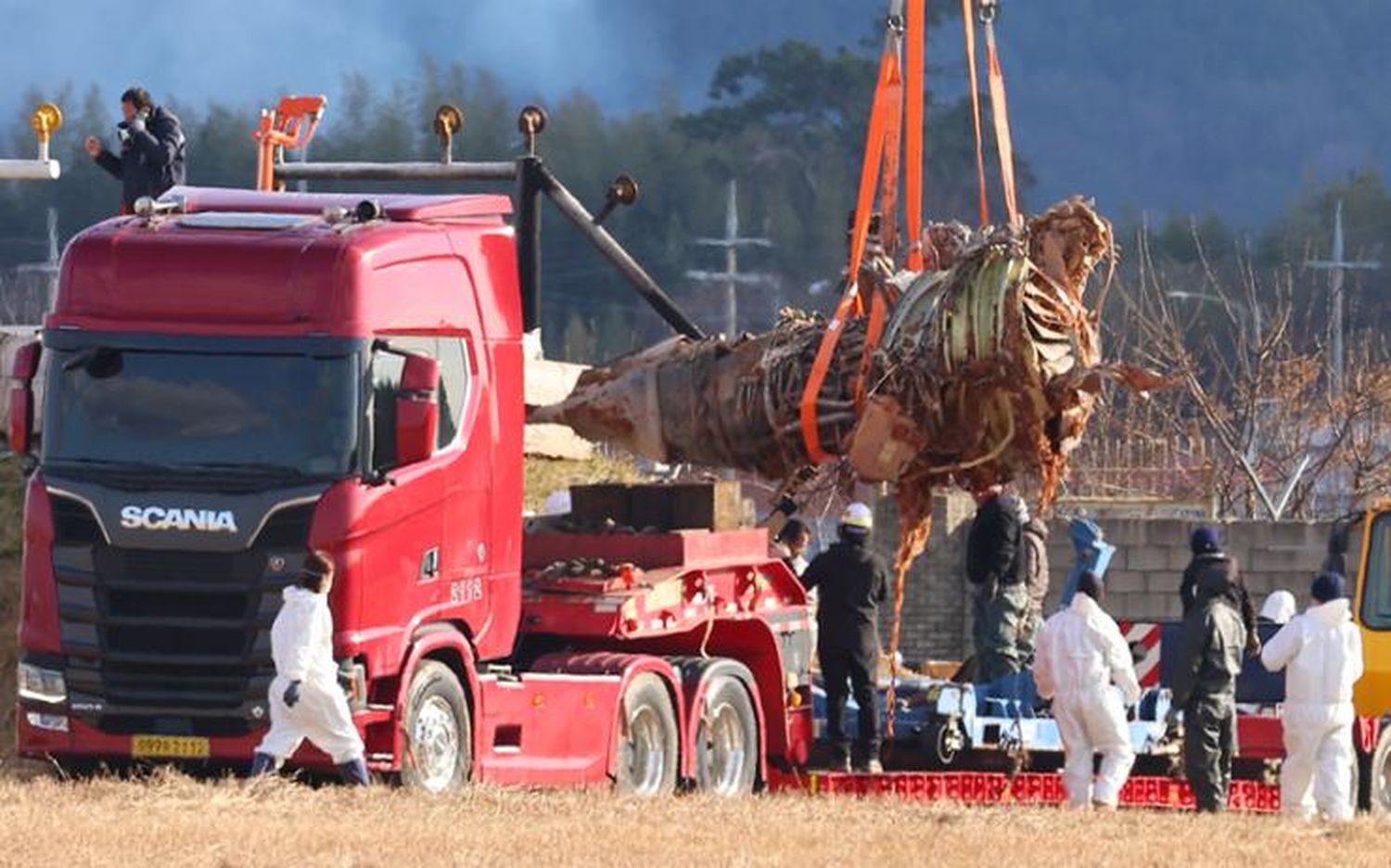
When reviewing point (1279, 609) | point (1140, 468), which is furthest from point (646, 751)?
point (1140, 468)

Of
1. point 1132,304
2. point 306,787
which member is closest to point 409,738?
point 306,787

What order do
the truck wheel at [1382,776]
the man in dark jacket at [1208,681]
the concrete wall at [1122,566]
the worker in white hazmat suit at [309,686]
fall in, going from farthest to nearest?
the concrete wall at [1122,566]
the truck wheel at [1382,776]
the man in dark jacket at [1208,681]
the worker in white hazmat suit at [309,686]

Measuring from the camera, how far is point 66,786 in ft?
58.7

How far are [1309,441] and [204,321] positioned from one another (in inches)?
1133

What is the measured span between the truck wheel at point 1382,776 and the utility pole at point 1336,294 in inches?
933

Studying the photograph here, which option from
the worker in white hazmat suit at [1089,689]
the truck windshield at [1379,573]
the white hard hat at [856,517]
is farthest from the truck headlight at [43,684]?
the truck windshield at [1379,573]

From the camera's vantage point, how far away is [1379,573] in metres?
24.2

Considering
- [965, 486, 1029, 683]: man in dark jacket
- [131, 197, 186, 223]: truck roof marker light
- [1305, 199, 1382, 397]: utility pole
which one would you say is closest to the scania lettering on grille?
[131, 197, 186, 223]: truck roof marker light

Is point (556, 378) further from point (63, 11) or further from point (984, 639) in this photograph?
point (63, 11)

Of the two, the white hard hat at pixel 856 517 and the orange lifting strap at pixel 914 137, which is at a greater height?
the orange lifting strap at pixel 914 137

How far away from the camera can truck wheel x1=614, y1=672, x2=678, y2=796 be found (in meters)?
20.6

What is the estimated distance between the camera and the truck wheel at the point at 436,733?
18.8 metres

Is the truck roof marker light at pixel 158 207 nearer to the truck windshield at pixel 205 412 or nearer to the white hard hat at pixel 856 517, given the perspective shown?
the truck windshield at pixel 205 412

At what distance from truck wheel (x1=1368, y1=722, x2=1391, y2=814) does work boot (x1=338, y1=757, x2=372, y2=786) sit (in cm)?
767
